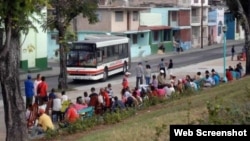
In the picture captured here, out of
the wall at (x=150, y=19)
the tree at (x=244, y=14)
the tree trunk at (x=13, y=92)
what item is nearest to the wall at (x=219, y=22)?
the wall at (x=150, y=19)

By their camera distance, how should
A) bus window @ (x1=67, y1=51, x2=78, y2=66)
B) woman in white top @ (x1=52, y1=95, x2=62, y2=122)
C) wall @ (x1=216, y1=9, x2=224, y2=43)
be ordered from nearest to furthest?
woman in white top @ (x1=52, y1=95, x2=62, y2=122), bus window @ (x1=67, y1=51, x2=78, y2=66), wall @ (x1=216, y1=9, x2=224, y2=43)

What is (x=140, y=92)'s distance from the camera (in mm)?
24766

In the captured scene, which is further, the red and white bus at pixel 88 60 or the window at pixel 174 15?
the window at pixel 174 15

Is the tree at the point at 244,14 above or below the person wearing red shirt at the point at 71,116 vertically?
above

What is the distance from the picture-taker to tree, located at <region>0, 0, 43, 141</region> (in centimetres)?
1257

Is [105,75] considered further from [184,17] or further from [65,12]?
[184,17]

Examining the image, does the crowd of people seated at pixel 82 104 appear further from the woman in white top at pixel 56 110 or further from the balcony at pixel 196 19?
the balcony at pixel 196 19

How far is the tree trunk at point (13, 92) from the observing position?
581 inches

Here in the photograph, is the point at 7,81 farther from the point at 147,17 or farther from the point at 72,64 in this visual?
the point at 147,17

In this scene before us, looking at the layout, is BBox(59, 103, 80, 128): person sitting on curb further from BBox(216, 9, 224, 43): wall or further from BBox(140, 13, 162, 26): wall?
BBox(216, 9, 224, 43): wall

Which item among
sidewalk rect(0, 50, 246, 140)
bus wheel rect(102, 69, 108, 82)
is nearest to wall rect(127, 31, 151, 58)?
sidewalk rect(0, 50, 246, 140)

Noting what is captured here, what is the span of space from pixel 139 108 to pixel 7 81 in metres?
8.37

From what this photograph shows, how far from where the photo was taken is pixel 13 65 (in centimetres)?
1484

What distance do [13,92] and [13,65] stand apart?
69 centimetres
